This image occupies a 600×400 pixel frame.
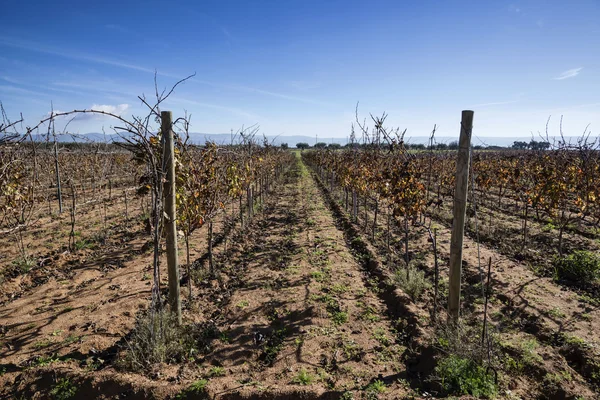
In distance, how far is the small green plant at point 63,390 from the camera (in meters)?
3.58

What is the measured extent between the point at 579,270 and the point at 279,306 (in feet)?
22.2

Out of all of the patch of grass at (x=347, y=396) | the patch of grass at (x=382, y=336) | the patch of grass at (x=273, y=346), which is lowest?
the patch of grass at (x=273, y=346)

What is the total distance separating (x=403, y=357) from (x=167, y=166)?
426 centimetres

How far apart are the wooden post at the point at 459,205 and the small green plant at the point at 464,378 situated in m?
0.84

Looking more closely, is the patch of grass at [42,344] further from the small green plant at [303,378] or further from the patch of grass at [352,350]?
the patch of grass at [352,350]

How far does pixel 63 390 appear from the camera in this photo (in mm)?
3646

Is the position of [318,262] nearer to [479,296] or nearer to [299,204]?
[479,296]

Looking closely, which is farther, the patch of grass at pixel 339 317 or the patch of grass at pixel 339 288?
the patch of grass at pixel 339 288

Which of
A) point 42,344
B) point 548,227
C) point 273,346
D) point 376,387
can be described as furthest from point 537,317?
point 42,344

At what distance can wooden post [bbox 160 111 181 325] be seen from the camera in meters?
4.44

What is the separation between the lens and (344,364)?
14.0 feet

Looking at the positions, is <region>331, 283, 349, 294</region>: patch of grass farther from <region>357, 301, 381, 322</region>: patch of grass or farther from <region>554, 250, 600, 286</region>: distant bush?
<region>554, 250, 600, 286</region>: distant bush

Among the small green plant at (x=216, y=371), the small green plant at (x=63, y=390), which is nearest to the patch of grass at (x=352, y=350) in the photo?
the small green plant at (x=216, y=371)

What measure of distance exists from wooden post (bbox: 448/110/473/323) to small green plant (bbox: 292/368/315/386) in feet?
7.16
